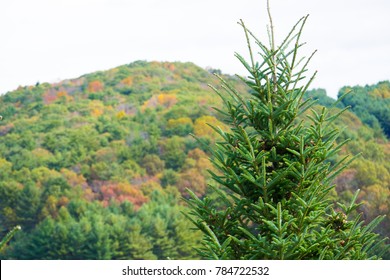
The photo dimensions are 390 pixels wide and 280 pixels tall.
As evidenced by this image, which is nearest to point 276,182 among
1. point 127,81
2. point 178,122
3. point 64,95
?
point 178,122

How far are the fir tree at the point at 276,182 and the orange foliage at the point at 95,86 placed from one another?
385 ft

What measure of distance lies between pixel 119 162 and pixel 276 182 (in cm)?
8432

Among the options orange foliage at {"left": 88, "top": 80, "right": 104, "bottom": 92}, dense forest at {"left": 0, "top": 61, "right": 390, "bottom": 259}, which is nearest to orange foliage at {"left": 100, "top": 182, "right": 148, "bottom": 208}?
dense forest at {"left": 0, "top": 61, "right": 390, "bottom": 259}

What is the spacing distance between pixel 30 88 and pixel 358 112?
49781mm

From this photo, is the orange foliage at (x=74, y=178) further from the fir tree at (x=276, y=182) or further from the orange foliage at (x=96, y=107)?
the fir tree at (x=276, y=182)

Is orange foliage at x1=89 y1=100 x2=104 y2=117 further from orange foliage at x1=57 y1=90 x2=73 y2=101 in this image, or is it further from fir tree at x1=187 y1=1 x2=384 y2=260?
fir tree at x1=187 y1=1 x2=384 y2=260

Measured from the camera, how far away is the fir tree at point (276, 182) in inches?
223

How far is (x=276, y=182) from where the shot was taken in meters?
5.82

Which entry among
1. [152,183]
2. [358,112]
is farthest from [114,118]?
[358,112]

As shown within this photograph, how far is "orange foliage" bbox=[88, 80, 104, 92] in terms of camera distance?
122700 mm

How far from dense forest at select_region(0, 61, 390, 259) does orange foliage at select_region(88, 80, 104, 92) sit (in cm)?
14

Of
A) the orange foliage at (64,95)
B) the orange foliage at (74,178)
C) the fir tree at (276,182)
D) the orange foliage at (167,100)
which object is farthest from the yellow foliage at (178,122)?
the fir tree at (276,182)

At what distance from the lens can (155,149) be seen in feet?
305

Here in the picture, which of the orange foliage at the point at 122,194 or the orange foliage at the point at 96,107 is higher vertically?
the orange foliage at the point at 96,107
